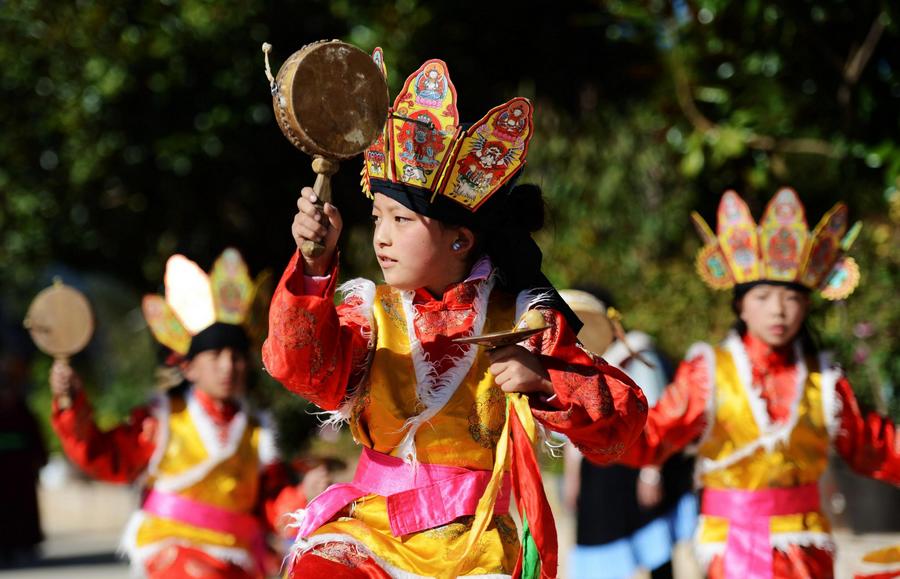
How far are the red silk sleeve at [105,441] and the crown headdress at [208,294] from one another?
42cm

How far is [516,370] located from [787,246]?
8.39 ft

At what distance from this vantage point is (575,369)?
3.65m

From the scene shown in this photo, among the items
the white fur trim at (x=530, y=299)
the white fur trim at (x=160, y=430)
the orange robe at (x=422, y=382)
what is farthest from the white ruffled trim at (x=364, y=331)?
the white fur trim at (x=160, y=430)

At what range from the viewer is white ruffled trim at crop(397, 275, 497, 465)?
3.82m

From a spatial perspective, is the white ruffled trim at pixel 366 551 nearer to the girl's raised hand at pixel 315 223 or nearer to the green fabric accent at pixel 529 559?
the green fabric accent at pixel 529 559

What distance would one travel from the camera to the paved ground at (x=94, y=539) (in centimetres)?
955

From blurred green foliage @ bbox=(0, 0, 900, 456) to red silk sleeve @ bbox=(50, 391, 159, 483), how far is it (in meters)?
4.24

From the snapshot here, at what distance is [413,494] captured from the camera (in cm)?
378

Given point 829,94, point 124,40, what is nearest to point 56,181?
point 124,40

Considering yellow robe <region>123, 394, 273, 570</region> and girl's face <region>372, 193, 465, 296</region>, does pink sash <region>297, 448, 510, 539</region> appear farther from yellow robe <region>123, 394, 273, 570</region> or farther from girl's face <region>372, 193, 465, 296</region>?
yellow robe <region>123, 394, 273, 570</region>

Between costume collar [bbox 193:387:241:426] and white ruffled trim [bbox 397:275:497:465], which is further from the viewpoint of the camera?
costume collar [bbox 193:387:241:426]

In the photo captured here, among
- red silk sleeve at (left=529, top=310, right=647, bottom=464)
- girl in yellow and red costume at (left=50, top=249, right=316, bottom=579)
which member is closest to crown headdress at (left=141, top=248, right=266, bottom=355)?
girl in yellow and red costume at (left=50, top=249, right=316, bottom=579)

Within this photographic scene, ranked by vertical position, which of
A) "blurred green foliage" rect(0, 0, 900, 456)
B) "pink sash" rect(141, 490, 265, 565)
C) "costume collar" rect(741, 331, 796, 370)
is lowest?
"pink sash" rect(141, 490, 265, 565)

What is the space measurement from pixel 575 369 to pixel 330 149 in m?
0.89
